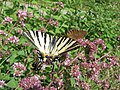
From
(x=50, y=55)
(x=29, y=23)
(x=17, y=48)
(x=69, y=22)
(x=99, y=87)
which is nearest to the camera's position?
(x=50, y=55)

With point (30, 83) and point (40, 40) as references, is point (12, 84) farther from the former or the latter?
point (40, 40)

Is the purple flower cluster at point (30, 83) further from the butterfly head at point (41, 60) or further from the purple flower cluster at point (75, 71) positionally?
the purple flower cluster at point (75, 71)

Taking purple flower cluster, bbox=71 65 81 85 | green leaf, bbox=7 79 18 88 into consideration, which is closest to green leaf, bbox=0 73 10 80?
green leaf, bbox=7 79 18 88

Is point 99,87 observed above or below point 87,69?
below

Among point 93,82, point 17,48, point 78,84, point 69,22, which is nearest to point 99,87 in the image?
point 93,82

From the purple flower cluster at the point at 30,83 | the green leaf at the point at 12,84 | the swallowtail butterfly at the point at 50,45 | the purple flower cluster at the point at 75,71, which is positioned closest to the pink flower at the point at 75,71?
the purple flower cluster at the point at 75,71

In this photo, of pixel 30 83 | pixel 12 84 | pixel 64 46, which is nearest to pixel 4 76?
pixel 12 84

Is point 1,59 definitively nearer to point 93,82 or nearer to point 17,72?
point 17,72

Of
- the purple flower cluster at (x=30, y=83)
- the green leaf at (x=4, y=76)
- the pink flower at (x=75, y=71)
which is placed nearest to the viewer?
the purple flower cluster at (x=30, y=83)
